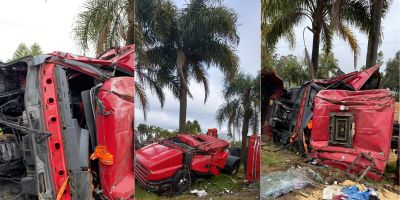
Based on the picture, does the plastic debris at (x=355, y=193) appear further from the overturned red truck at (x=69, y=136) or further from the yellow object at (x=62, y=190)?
the yellow object at (x=62, y=190)

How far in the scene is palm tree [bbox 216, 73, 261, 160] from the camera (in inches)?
54.2

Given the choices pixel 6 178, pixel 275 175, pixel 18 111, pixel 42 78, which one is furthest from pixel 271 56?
pixel 6 178

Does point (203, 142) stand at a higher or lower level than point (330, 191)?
higher

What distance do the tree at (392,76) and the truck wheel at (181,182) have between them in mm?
3329

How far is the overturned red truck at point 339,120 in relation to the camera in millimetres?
3893

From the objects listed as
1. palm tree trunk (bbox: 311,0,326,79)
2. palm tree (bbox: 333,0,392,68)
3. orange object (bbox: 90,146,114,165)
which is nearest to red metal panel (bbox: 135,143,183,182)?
orange object (bbox: 90,146,114,165)

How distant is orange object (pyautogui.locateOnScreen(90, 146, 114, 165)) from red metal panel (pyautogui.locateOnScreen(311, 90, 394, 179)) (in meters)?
2.81

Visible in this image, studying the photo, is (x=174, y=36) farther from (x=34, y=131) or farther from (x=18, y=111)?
(x=18, y=111)

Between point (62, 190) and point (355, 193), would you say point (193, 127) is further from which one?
point (355, 193)

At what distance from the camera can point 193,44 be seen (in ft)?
4.45

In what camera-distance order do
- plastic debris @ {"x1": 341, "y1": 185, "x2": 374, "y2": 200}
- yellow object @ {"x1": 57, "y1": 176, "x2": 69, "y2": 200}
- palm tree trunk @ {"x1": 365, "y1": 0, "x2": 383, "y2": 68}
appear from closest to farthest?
yellow object @ {"x1": 57, "y1": 176, "x2": 69, "y2": 200}, plastic debris @ {"x1": 341, "y1": 185, "x2": 374, "y2": 200}, palm tree trunk @ {"x1": 365, "y1": 0, "x2": 383, "y2": 68}

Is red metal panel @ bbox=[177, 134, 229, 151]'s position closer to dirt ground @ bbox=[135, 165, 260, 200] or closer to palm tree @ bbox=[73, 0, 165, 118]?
dirt ground @ bbox=[135, 165, 260, 200]

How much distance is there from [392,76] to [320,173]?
1.43 metres

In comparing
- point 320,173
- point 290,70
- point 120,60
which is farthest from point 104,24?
point 320,173
